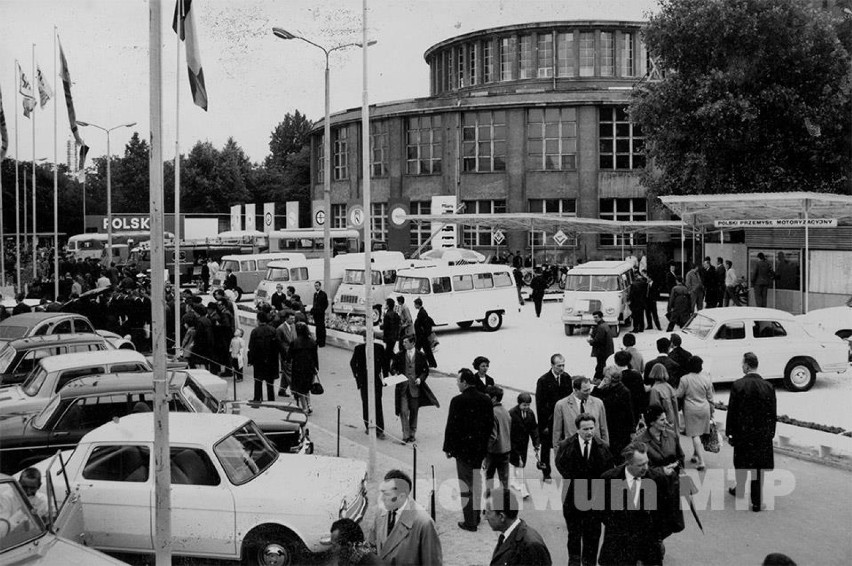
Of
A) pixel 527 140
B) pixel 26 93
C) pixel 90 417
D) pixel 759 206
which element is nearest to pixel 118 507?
pixel 90 417

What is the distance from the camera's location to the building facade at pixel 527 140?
52.8 meters

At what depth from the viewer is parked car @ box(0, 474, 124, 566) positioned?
6266mm

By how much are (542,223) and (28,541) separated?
3701 cm

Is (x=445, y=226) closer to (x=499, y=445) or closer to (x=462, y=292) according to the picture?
(x=462, y=292)

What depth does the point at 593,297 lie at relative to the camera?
80.5 ft

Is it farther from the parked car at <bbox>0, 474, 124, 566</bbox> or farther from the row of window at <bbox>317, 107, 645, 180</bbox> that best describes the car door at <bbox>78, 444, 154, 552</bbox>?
the row of window at <bbox>317, 107, 645, 180</bbox>

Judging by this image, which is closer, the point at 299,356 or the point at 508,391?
the point at 299,356

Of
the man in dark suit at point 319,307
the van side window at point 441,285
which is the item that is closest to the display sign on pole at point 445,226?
the van side window at point 441,285

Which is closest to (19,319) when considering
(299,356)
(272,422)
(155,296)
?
(299,356)

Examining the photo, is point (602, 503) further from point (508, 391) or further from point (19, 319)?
point (19, 319)

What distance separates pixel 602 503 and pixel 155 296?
427 centimetres

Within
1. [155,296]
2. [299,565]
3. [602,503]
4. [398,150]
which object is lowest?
[299,565]

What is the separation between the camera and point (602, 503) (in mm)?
7391

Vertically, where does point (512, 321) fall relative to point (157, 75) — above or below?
below
